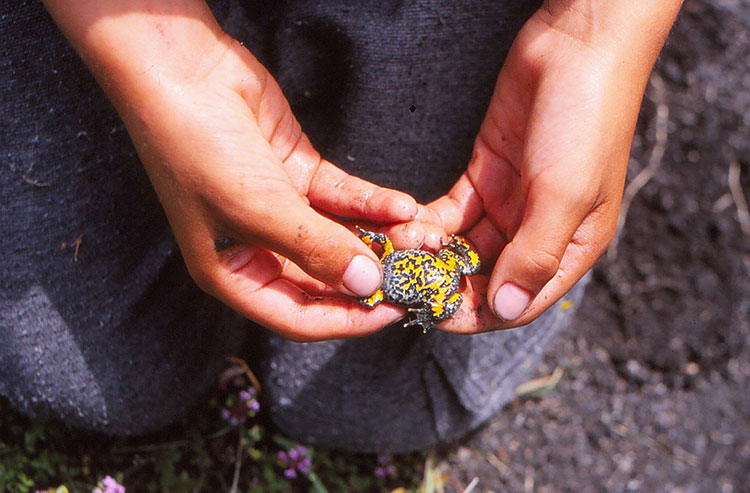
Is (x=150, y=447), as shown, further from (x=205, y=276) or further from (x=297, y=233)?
(x=297, y=233)

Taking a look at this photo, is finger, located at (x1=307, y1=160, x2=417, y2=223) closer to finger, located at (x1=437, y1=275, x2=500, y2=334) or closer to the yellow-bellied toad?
the yellow-bellied toad

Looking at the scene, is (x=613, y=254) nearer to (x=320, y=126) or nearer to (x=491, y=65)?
(x=491, y=65)

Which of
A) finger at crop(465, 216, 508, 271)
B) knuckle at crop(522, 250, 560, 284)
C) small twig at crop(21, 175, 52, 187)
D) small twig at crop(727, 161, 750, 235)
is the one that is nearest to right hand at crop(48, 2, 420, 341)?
finger at crop(465, 216, 508, 271)

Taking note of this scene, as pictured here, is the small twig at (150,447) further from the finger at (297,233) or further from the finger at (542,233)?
the finger at (542,233)

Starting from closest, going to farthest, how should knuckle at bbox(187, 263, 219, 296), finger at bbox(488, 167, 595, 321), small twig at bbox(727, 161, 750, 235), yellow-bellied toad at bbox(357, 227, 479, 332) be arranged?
finger at bbox(488, 167, 595, 321), knuckle at bbox(187, 263, 219, 296), yellow-bellied toad at bbox(357, 227, 479, 332), small twig at bbox(727, 161, 750, 235)

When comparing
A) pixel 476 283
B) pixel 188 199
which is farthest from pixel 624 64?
pixel 188 199

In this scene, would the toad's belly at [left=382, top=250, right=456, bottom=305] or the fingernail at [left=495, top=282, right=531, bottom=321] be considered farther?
the toad's belly at [left=382, top=250, right=456, bottom=305]
